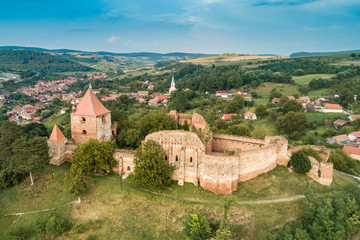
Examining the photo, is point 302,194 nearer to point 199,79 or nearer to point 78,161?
point 78,161

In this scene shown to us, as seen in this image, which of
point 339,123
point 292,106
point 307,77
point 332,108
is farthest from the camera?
point 307,77

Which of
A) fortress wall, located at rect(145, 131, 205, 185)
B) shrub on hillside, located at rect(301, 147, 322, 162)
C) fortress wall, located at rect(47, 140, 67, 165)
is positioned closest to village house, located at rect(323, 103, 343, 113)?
shrub on hillside, located at rect(301, 147, 322, 162)

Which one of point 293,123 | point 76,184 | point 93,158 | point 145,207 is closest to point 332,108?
point 293,123

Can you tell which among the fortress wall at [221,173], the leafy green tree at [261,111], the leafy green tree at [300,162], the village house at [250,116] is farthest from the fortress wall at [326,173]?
the leafy green tree at [261,111]

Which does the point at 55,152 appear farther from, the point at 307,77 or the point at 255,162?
the point at 307,77

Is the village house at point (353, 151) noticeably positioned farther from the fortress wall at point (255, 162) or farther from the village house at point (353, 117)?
the fortress wall at point (255, 162)

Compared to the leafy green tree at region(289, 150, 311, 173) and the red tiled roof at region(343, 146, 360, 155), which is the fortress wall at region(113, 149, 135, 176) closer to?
the leafy green tree at region(289, 150, 311, 173)

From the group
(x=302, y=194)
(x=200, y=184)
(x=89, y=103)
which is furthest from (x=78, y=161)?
(x=302, y=194)
